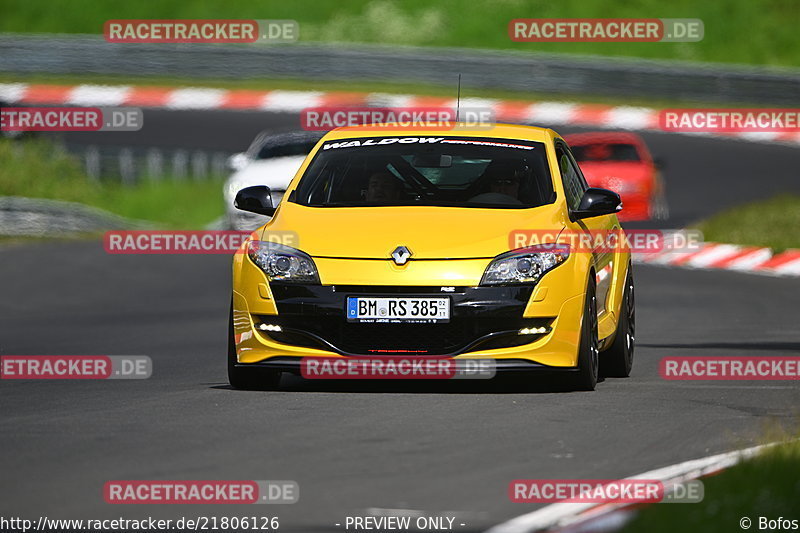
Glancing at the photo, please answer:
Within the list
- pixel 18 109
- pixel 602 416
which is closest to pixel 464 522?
pixel 602 416

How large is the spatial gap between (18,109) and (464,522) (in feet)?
83.1

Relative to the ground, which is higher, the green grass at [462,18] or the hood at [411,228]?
the green grass at [462,18]

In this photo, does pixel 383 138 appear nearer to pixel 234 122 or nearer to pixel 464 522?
pixel 464 522

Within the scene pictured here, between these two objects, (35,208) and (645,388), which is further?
(35,208)

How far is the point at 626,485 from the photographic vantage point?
7445mm

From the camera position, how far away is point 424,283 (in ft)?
33.4

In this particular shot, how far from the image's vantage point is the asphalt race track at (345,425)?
7.36 m
